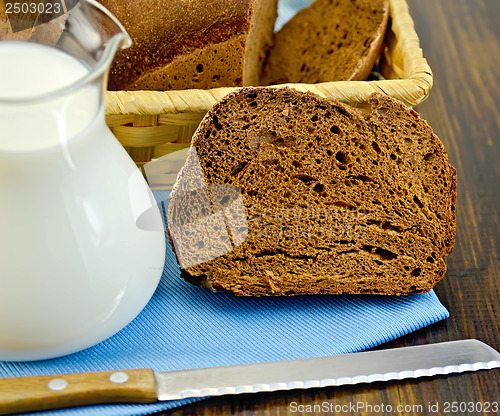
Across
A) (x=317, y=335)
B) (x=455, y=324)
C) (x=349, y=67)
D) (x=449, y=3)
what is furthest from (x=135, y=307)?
(x=449, y=3)

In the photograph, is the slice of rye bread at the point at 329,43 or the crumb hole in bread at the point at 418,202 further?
the slice of rye bread at the point at 329,43

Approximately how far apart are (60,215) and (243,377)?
14.6 inches

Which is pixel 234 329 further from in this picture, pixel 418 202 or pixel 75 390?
pixel 418 202

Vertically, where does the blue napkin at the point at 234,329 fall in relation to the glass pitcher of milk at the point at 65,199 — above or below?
below

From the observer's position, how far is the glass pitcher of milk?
A: 0.97 meters

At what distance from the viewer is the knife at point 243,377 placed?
1.04 meters

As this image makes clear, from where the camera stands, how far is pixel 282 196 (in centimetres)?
130

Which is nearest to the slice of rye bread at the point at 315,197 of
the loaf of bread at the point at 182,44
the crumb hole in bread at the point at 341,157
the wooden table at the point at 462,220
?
the crumb hole in bread at the point at 341,157

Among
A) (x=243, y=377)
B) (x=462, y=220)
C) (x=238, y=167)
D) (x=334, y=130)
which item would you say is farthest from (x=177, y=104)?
(x=462, y=220)

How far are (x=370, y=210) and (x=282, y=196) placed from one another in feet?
0.54

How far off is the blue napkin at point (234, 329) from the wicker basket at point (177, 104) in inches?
9.9

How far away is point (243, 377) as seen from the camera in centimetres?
111

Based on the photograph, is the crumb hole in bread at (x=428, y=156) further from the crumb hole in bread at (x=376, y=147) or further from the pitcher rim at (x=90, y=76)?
the pitcher rim at (x=90, y=76)

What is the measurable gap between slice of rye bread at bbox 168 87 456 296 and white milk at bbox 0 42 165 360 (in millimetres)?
178
